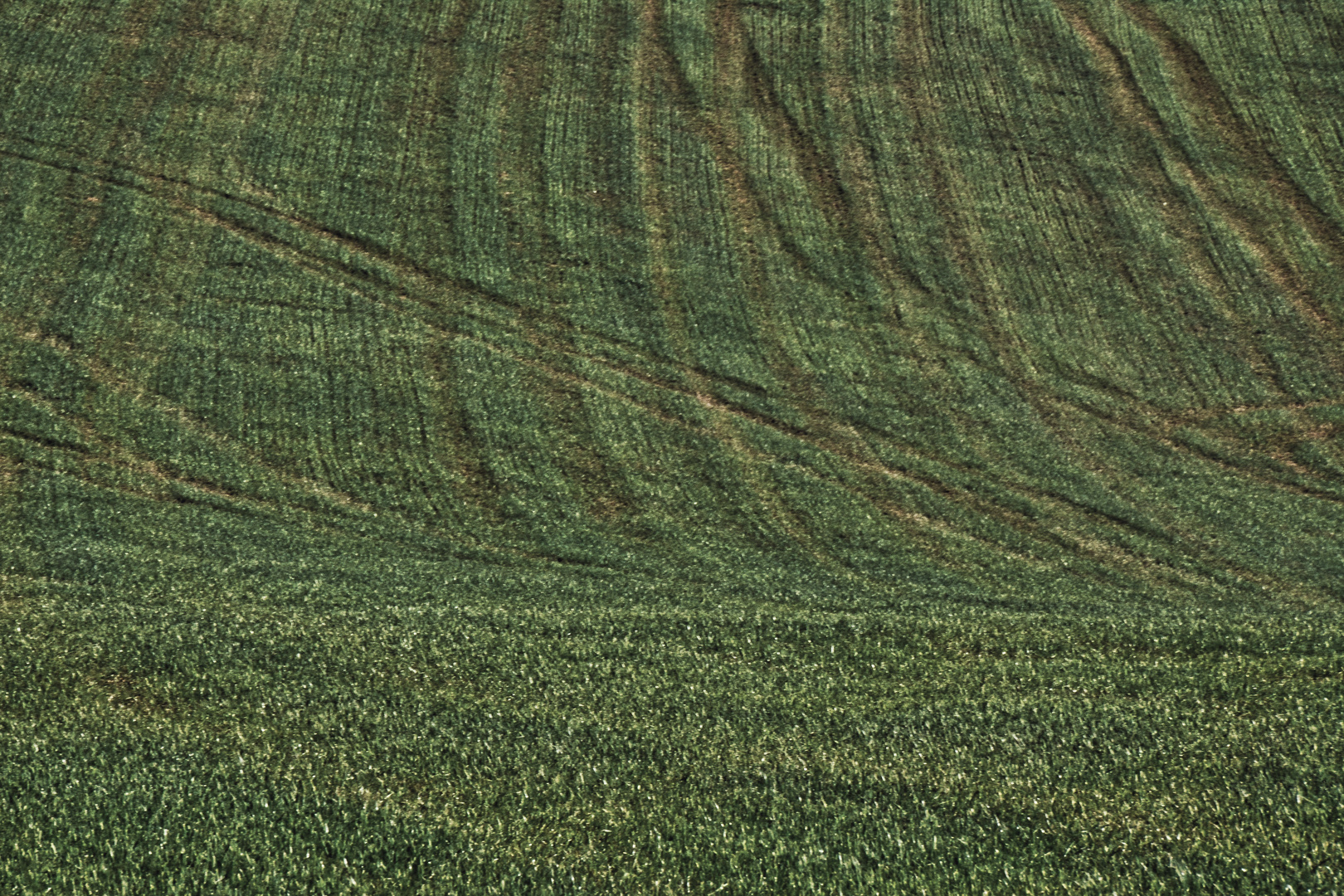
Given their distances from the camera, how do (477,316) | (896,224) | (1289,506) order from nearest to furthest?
(1289,506) → (477,316) → (896,224)

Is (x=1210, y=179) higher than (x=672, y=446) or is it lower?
higher

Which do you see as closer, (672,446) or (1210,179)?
(672,446)

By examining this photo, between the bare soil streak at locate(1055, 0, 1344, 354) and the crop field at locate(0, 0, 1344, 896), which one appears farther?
Result: the bare soil streak at locate(1055, 0, 1344, 354)

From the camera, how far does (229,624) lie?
68.7 ft

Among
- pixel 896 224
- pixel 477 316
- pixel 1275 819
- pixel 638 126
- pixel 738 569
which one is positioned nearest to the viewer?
pixel 1275 819

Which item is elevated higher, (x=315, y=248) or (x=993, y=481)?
→ (x=315, y=248)

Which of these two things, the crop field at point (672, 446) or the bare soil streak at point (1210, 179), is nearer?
the crop field at point (672, 446)

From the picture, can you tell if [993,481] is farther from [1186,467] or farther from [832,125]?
[832,125]

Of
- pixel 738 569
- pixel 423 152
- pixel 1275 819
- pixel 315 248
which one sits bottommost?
pixel 738 569

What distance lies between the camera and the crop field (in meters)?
14.3

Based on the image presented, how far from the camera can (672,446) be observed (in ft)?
115

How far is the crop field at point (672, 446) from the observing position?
46.8ft

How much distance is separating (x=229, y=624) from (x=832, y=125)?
116ft

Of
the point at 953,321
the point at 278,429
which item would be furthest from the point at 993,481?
the point at 278,429
